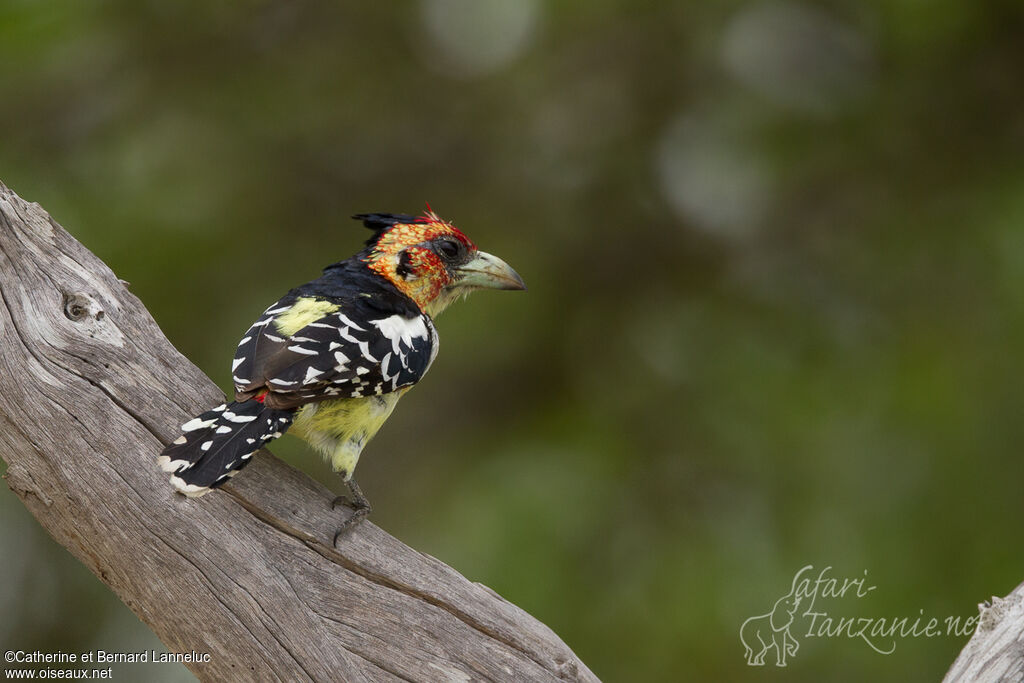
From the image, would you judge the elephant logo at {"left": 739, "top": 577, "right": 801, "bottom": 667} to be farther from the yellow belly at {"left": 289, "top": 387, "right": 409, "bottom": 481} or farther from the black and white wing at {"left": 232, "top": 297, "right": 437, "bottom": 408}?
the yellow belly at {"left": 289, "top": 387, "right": 409, "bottom": 481}

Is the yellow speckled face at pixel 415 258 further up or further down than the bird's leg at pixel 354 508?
further up

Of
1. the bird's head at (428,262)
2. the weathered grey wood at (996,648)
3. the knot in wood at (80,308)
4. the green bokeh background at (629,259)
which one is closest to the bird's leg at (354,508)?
→ the knot in wood at (80,308)

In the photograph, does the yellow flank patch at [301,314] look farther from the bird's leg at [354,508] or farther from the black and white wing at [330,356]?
the bird's leg at [354,508]

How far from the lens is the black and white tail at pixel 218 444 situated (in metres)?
2.78

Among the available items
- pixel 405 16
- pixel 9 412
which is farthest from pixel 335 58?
pixel 9 412

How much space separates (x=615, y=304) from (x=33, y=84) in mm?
3793

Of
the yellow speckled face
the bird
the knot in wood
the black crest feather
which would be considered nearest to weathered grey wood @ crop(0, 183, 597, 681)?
the knot in wood

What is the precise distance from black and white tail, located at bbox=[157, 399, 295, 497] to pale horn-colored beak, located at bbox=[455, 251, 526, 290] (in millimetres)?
1367

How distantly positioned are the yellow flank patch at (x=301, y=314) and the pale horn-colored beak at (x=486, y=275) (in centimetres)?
80

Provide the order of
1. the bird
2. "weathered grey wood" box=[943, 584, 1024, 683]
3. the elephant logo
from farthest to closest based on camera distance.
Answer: the elephant logo → "weathered grey wood" box=[943, 584, 1024, 683] → the bird

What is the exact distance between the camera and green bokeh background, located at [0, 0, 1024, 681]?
614 centimetres

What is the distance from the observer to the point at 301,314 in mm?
3453

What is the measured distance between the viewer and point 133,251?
6.09 m

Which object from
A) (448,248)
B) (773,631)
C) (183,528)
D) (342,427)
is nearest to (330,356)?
(342,427)
